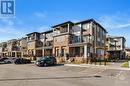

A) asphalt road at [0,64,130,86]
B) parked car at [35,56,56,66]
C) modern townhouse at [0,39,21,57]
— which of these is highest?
modern townhouse at [0,39,21,57]

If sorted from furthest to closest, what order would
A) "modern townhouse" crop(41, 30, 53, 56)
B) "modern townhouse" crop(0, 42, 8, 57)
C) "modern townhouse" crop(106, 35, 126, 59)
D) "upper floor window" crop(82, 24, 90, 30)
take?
1. "modern townhouse" crop(0, 42, 8, 57)
2. "modern townhouse" crop(106, 35, 126, 59)
3. "modern townhouse" crop(41, 30, 53, 56)
4. "upper floor window" crop(82, 24, 90, 30)

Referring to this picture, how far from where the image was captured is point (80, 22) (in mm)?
57625

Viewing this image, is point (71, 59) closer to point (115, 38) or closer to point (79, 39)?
point (79, 39)

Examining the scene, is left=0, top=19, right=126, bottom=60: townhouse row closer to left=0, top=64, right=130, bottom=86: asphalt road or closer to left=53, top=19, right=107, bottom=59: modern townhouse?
left=53, top=19, right=107, bottom=59: modern townhouse

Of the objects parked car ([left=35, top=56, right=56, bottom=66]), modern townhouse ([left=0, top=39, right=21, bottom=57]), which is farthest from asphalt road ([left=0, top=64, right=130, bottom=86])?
modern townhouse ([left=0, top=39, right=21, bottom=57])

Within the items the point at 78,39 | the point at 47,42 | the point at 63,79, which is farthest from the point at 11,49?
the point at 63,79

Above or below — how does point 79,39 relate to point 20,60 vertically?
above

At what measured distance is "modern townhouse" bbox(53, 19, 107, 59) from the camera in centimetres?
5345

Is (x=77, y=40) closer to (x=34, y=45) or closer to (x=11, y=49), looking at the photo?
(x=34, y=45)

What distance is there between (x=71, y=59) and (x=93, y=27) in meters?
11.0

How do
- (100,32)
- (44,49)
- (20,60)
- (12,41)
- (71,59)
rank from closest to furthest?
(20,60) < (71,59) < (100,32) < (44,49) < (12,41)

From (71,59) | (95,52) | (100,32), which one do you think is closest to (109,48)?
(100,32)

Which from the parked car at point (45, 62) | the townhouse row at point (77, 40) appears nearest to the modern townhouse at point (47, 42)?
the townhouse row at point (77, 40)

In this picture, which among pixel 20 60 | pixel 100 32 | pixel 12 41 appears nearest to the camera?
pixel 20 60
